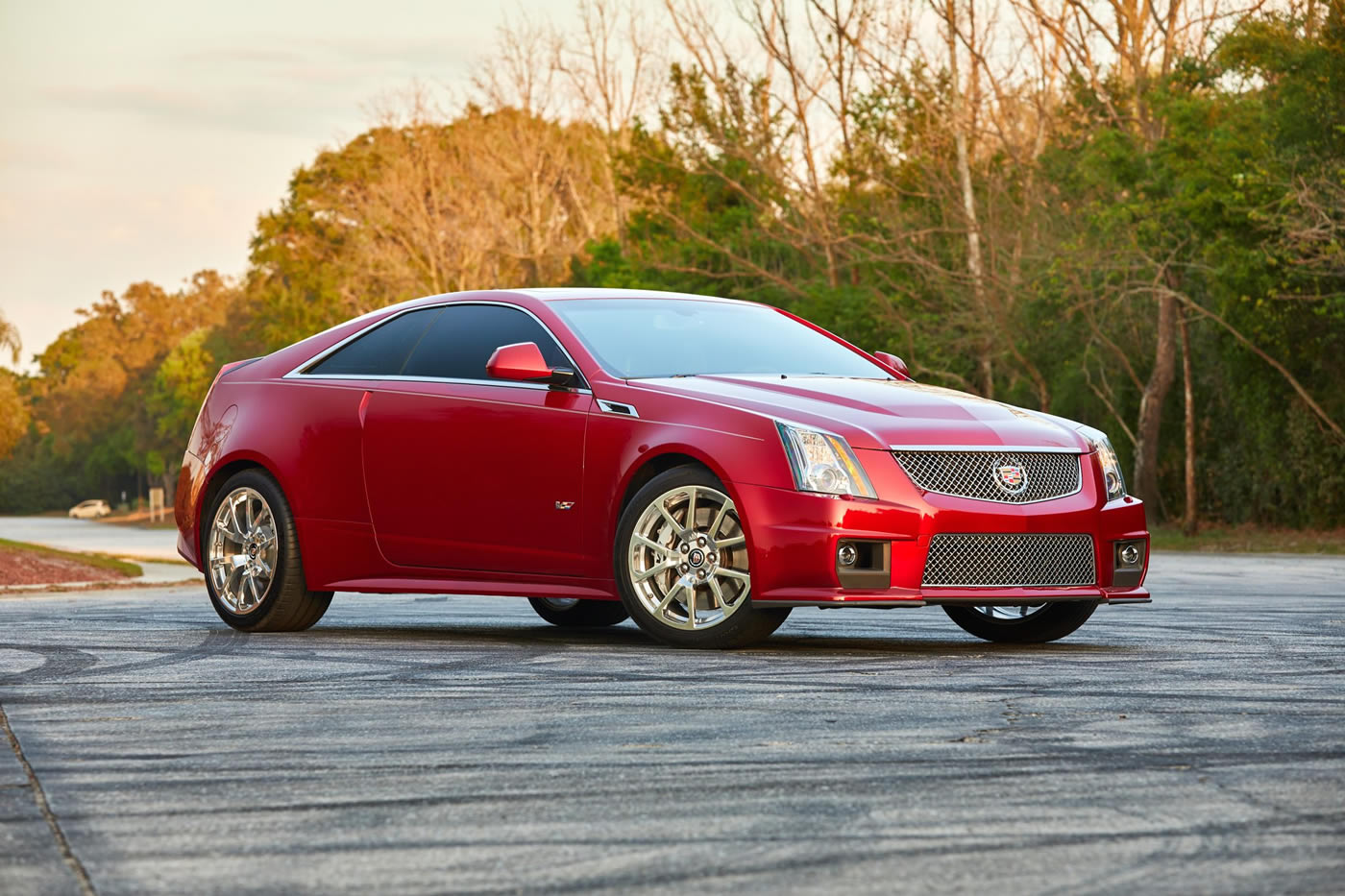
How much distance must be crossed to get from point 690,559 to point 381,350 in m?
2.41

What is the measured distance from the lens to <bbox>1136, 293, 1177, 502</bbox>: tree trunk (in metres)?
35.8

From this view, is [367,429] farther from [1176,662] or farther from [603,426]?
[1176,662]

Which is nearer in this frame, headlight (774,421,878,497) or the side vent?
headlight (774,421,878,497)

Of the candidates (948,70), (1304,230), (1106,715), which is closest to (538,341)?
(1106,715)

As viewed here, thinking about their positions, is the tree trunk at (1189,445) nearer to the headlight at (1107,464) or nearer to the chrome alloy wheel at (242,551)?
the headlight at (1107,464)

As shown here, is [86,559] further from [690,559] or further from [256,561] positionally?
[690,559]

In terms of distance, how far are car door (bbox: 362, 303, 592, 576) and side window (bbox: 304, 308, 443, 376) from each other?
7cm

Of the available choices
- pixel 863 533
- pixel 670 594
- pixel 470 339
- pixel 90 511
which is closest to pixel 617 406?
pixel 670 594

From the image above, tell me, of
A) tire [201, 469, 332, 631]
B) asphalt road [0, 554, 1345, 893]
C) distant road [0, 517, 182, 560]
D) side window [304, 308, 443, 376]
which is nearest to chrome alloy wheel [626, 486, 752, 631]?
asphalt road [0, 554, 1345, 893]

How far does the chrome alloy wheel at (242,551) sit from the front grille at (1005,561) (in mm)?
3559

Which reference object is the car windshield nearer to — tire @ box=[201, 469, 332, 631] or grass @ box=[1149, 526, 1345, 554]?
tire @ box=[201, 469, 332, 631]

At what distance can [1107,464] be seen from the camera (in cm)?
871

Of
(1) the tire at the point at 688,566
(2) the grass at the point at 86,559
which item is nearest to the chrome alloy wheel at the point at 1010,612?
(1) the tire at the point at 688,566

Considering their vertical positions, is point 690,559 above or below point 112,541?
above
